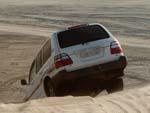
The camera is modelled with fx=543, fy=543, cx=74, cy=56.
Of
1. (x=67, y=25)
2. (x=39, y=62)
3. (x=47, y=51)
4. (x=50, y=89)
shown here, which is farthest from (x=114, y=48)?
(x=67, y=25)

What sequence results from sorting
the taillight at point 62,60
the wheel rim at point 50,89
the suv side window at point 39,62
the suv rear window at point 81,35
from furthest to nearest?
1. the suv side window at point 39,62
2. the wheel rim at point 50,89
3. the suv rear window at point 81,35
4. the taillight at point 62,60

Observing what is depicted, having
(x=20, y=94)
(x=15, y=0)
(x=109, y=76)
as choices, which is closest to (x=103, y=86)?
(x=109, y=76)

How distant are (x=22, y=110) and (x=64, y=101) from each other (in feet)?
3.93

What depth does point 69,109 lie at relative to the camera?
10586 mm

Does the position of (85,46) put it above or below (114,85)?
above

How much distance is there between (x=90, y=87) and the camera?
1411cm

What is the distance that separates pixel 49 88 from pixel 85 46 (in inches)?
59.0

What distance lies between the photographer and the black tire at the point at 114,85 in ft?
46.7

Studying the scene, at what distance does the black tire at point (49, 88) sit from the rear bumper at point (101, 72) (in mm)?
351

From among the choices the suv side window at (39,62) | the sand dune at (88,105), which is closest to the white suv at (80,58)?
the suv side window at (39,62)

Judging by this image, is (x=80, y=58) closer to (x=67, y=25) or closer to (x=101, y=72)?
(x=101, y=72)

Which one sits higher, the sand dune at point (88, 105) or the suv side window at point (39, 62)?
the sand dune at point (88, 105)

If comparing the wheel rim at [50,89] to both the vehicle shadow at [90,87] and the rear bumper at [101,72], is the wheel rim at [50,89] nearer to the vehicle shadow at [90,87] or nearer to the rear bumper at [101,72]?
the vehicle shadow at [90,87]

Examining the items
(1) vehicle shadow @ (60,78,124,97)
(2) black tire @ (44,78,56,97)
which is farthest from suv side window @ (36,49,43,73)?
(1) vehicle shadow @ (60,78,124,97)
